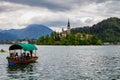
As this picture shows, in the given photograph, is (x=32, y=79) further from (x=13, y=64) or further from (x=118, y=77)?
(x=13, y=64)

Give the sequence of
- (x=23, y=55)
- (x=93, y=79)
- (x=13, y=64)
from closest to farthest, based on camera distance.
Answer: (x=93, y=79), (x=13, y=64), (x=23, y=55)

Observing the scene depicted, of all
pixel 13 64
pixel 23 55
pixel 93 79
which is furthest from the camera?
pixel 23 55

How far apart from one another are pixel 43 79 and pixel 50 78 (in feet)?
4.83

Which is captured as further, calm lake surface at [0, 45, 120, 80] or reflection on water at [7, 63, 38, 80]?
reflection on water at [7, 63, 38, 80]

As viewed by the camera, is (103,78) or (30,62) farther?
(30,62)

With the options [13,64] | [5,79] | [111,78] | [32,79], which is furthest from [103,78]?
[13,64]

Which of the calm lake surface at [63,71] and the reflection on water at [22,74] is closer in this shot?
the calm lake surface at [63,71]

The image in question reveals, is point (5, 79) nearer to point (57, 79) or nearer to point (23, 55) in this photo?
point (57, 79)

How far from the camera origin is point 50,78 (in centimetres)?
4606

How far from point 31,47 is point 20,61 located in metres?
10.1

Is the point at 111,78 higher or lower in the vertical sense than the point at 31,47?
lower

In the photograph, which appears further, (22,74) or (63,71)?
(63,71)

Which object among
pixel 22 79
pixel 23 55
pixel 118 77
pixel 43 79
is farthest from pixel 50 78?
pixel 23 55

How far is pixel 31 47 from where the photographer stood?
266 ft
